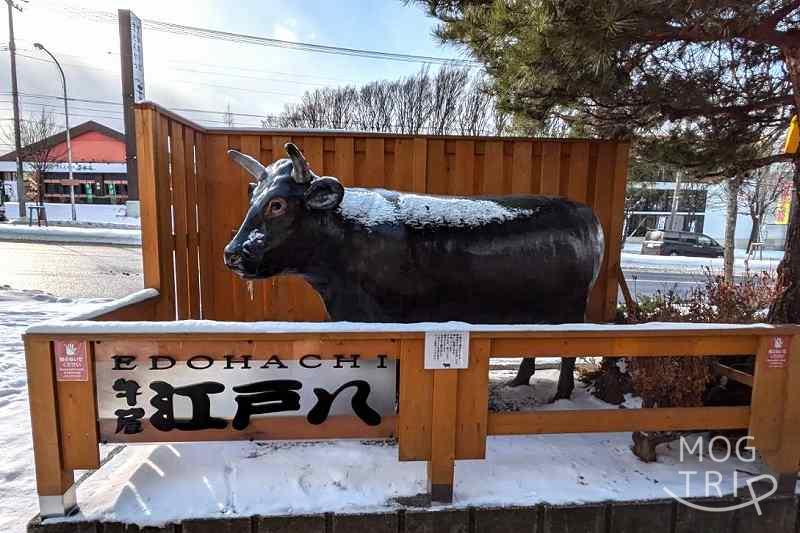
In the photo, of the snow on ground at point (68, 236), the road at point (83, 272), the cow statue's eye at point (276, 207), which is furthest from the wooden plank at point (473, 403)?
the snow on ground at point (68, 236)

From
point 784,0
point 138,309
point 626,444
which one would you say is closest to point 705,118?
point 784,0

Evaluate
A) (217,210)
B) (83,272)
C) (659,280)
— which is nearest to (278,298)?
(217,210)

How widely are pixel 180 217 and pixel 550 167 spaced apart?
12.0ft

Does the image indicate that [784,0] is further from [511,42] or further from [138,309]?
[138,309]

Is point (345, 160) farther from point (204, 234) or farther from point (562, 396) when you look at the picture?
point (562, 396)

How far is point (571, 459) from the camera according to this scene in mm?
3055

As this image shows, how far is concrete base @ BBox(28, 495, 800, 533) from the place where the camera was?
2.31m

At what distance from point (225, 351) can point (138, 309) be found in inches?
49.0

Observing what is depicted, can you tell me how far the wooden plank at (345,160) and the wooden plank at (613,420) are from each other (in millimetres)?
3063

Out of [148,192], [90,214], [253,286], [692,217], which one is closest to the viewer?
[148,192]

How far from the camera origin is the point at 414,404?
244cm

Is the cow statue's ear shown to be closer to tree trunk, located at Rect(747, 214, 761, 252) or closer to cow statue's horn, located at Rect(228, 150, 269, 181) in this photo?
cow statue's horn, located at Rect(228, 150, 269, 181)

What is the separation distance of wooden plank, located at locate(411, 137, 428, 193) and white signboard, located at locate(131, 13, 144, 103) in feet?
47.3

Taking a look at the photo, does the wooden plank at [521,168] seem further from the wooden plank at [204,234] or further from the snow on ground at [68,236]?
the snow on ground at [68,236]
